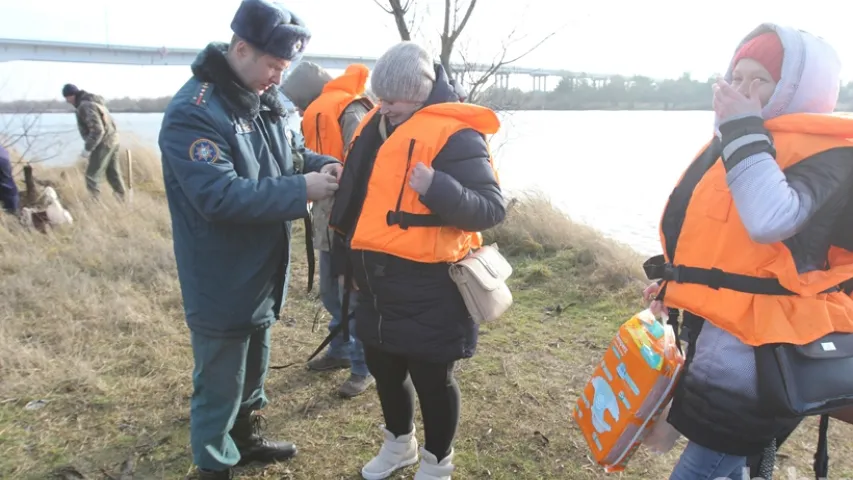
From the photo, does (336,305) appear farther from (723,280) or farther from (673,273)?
(723,280)

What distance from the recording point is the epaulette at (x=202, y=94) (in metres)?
1.84

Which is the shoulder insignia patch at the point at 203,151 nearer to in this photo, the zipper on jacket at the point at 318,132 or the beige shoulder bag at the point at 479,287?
the beige shoulder bag at the point at 479,287

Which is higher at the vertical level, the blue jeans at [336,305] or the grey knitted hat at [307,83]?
the grey knitted hat at [307,83]

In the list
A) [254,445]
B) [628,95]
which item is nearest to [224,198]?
[254,445]

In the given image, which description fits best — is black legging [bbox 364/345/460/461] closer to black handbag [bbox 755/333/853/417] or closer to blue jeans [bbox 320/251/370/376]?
blue jeans [bbox 320/251/370/376]

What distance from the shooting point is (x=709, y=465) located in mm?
1626

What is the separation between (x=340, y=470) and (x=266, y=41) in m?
1.76

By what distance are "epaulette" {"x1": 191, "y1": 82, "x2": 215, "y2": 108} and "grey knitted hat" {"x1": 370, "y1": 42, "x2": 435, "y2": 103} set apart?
1.76 ft

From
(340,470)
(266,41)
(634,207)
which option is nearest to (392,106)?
(266,41)

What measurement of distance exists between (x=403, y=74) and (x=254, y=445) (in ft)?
5.47

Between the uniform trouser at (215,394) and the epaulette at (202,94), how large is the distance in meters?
0.79

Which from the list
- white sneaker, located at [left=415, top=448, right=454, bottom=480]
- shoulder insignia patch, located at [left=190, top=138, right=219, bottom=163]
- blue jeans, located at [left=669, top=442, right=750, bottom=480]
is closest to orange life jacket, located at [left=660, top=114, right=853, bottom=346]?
blue jeans, located at [left=669, top=442, right=750, bottom=480]

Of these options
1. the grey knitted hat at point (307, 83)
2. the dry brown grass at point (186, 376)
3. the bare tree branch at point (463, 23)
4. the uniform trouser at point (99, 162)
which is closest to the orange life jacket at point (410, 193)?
the dry brown grass at point (186, 376)

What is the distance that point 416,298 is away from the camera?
1.97m
